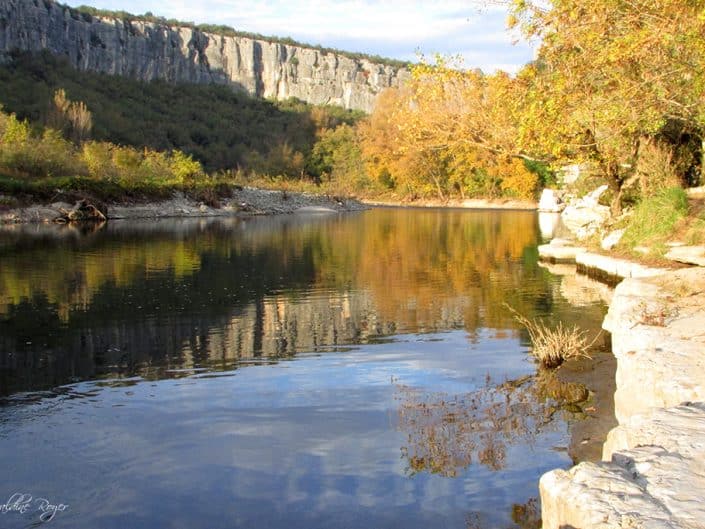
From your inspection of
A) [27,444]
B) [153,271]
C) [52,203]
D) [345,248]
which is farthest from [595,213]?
[52,203]

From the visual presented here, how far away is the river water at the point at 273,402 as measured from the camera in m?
5.66

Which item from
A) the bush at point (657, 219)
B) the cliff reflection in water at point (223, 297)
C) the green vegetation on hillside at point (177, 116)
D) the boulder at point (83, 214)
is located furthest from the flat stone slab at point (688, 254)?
the green vegetation on hillside at point (177, 116)

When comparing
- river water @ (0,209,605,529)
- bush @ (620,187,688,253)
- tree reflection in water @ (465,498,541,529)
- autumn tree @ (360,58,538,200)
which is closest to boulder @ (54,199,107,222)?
river water @ (0,209,605,529)

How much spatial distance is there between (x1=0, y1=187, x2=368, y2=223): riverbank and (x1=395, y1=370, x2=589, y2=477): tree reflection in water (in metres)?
33.8

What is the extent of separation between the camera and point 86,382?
348 inches

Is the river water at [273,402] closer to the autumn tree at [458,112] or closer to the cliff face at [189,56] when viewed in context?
the autumn tree at [458,112]

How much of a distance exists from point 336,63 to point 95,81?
59510mm

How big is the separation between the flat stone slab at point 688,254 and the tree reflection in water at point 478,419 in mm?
5693

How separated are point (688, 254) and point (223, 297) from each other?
880 cm

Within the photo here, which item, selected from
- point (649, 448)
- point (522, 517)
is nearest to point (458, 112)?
point (522, 517)

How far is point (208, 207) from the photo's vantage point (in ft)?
165

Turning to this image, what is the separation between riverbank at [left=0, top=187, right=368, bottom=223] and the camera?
127ft

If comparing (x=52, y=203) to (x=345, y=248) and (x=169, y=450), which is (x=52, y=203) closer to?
(x=345, y=248)

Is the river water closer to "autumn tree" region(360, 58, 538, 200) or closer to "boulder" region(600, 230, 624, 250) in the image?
"boulder" region(600, 230, 624, 250)
